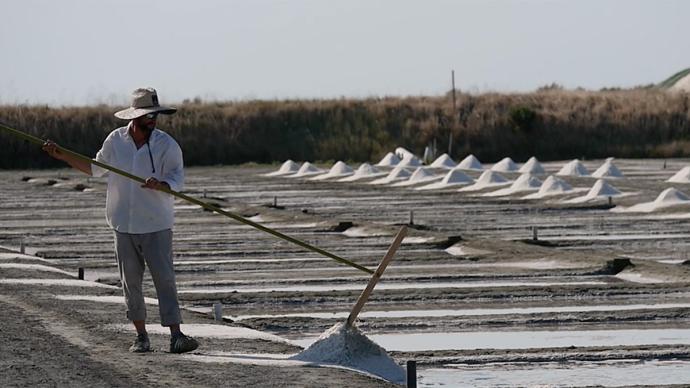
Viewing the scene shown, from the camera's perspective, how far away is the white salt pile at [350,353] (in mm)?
9781

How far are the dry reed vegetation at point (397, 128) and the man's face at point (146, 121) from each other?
1740 inches

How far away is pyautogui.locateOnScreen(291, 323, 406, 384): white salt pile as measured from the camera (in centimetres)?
978

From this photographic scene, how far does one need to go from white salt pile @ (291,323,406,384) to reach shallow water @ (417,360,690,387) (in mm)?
234

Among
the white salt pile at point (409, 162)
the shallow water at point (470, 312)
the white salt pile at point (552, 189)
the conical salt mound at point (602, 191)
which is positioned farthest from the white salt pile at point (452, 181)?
the shallow water at point (470, 312)

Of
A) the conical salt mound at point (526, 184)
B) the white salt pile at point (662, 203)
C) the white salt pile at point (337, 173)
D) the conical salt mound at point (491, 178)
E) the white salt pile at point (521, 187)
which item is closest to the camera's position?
the white salt pile at point (662, 203)

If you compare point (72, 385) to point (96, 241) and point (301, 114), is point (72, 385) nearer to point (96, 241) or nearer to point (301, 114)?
point (96, 241)

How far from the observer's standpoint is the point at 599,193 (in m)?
30.2

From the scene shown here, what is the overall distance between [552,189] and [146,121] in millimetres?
22424

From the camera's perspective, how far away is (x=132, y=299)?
997cm

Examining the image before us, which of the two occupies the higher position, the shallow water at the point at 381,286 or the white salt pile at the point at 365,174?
the shallow water at the point at 381,286

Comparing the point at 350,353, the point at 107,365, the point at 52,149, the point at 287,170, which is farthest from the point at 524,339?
the point at 287,170

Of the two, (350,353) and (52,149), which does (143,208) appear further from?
(350,353)

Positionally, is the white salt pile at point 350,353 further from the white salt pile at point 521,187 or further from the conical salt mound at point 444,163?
the conical salt mound at point 444,163

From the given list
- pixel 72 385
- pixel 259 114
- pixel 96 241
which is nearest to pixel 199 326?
pixel 72 385
